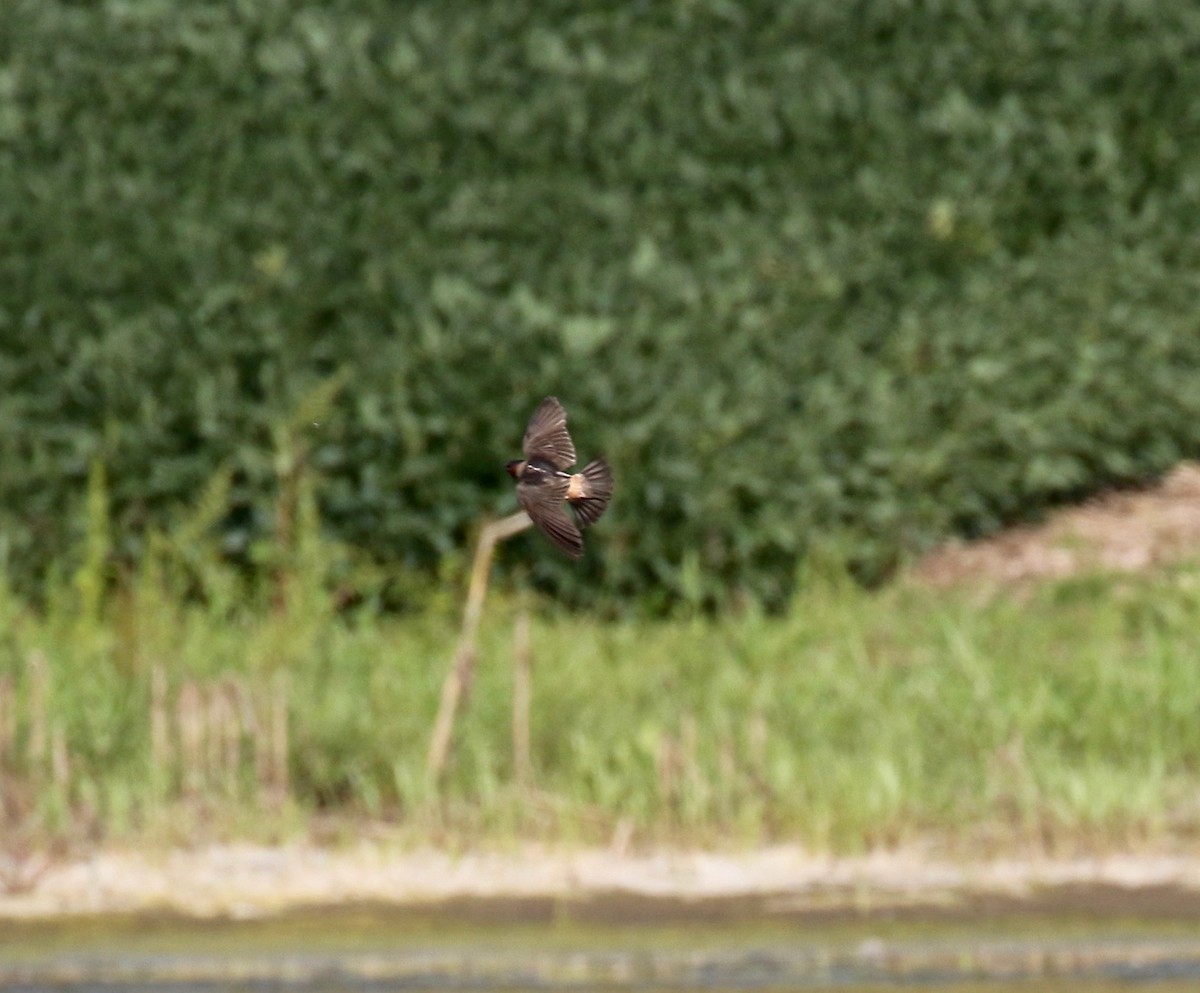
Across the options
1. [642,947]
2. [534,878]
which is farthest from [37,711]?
[642,947]

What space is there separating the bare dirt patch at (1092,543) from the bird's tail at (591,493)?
4.74 metres

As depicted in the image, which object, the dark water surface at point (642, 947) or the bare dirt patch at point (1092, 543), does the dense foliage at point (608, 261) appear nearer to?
the bare dirt patch at point (1092, 543)

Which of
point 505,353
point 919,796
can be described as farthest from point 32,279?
point 919,796

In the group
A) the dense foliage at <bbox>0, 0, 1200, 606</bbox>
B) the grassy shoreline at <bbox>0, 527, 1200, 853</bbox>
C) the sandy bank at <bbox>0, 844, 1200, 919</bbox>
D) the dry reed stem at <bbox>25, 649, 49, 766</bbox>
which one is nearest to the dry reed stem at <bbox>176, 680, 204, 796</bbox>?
the grassy shoreline at <bbox>0, 527, 1200, 853</bbox>

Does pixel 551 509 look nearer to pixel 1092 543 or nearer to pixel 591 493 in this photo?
pixel 591 493

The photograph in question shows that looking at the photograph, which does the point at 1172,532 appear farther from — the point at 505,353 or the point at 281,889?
the point at 281,889

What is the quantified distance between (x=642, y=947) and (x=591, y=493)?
177 cm

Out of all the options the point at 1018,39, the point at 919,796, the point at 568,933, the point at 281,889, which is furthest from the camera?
the point at 1018,39

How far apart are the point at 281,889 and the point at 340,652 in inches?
62.3

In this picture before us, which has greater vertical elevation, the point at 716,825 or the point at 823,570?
the point at 823,570

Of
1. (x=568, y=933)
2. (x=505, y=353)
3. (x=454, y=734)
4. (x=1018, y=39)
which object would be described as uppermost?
(x=1018, y=39)

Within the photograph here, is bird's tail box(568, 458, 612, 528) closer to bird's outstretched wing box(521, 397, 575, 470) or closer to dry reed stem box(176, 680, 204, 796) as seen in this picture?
bird's outstretched wing box(521, 397, 575, 470)

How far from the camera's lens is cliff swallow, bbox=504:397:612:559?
10.6 ft

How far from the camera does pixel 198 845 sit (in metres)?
5.51
